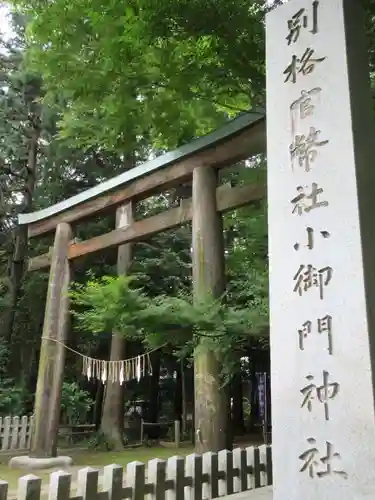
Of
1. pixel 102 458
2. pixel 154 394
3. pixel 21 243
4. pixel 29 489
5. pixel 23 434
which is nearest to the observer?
pixel 29 489

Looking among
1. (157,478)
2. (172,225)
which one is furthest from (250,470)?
(172,225)

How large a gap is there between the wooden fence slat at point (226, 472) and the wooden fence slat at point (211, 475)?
96 mm

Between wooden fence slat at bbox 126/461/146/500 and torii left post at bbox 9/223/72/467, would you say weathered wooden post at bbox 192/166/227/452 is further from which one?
torii left post at bbox 9/223/72/467

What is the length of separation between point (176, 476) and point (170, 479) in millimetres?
54

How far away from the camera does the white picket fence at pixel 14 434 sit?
9609 mm

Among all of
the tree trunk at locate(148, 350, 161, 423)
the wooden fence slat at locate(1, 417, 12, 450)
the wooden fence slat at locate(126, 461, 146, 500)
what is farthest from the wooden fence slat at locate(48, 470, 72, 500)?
the tree trunk at locate(148, 350, 161, 423)

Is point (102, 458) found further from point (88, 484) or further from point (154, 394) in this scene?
point (154, 394)

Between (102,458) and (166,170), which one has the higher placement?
(166,170)

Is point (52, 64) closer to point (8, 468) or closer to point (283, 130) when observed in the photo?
point (283, 130)

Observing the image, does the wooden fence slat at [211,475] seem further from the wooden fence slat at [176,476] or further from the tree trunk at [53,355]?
the tree trunk at [53,355]

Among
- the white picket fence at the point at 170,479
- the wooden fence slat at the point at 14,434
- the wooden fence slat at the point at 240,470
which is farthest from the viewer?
the wooden fence slat at the point at 14,434

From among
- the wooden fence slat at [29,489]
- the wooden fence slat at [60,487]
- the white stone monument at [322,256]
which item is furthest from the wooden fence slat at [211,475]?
the white stone monument at [322,256]

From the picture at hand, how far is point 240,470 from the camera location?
461 cm

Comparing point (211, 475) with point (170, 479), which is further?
point (211, 475)
